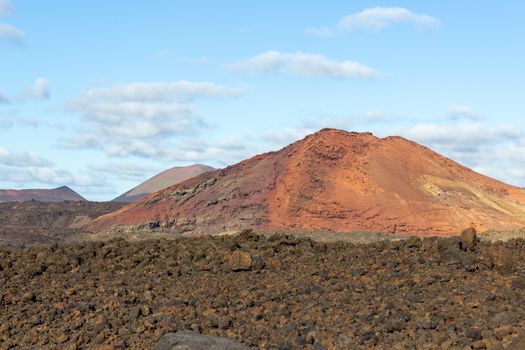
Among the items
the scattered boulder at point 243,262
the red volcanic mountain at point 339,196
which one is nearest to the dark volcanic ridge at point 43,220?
the red volcanic mountain at point 339,196

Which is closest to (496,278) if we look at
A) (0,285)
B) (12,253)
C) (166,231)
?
(0,285)

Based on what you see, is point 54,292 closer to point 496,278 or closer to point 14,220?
point 496,278

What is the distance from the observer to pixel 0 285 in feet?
41.8

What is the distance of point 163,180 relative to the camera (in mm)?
133750

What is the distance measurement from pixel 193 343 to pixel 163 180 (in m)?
127

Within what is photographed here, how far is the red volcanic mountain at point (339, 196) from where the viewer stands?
40.0 meters

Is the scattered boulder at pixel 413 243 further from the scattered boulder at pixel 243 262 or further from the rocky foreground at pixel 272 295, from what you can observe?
the scattered boulder at pixel 243 262

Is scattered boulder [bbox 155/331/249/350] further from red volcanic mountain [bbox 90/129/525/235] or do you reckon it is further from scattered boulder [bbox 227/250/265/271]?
red volcanic mountain [bbox 90/129/525/235]

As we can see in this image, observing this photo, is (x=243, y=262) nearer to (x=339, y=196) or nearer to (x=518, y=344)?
(x=518, y=344)

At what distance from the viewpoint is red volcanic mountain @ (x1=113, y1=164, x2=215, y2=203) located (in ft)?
424

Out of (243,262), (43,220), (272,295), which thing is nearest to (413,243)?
(243,262)

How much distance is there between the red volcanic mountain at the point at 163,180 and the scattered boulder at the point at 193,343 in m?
119

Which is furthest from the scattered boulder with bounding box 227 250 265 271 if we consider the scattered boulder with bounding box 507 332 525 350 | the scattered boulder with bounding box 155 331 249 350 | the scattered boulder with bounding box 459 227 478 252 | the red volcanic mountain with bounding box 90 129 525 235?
the red volcanic mountain with bounding box 90 129 525 235

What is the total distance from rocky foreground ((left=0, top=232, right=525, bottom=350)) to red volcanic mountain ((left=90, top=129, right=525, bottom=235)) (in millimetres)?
25031
